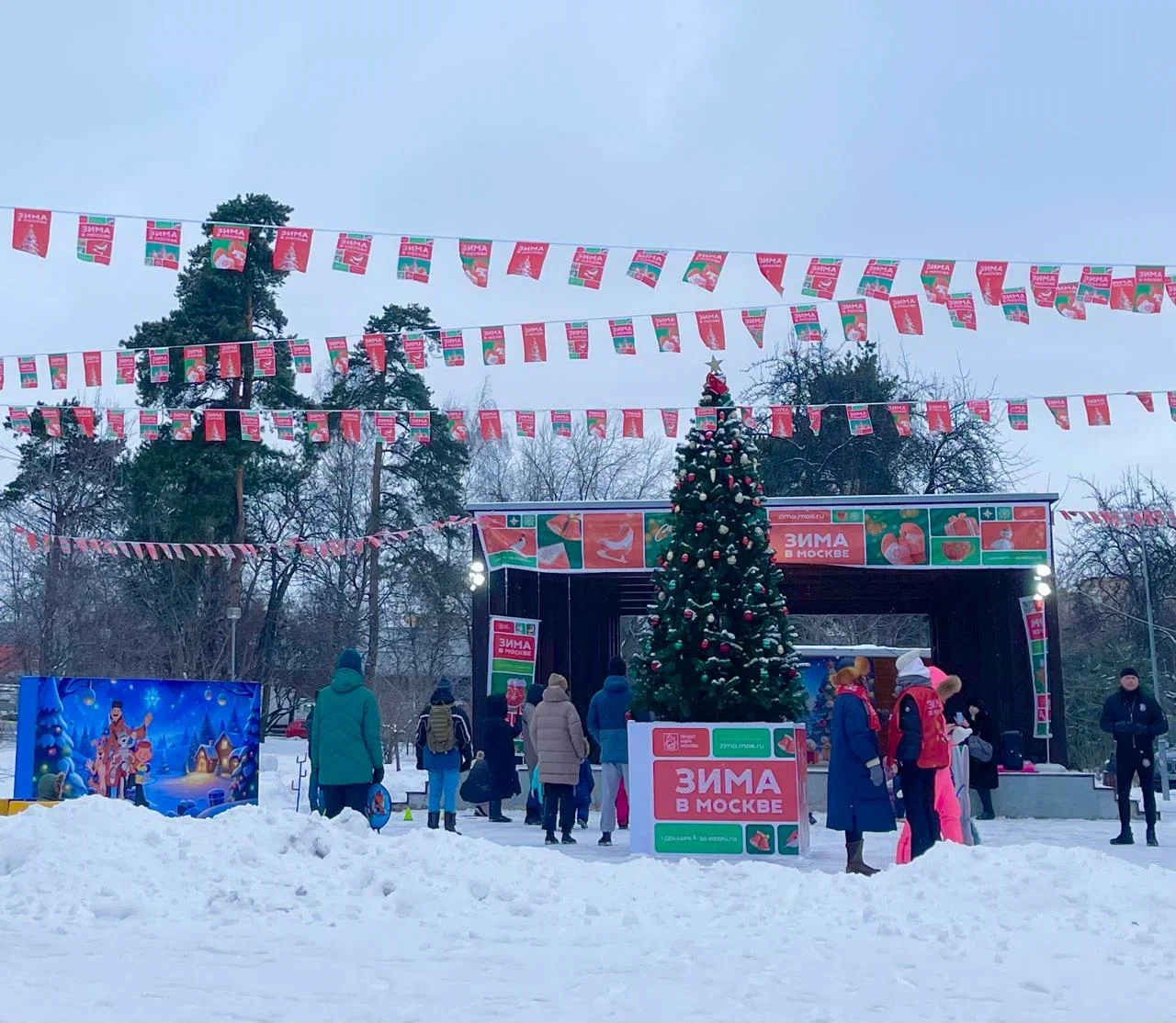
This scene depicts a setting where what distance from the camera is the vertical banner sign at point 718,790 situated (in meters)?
10.7

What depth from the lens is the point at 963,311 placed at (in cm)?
1373

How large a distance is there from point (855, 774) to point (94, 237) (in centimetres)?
829

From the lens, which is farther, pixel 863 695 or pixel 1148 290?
pixel 1148 290

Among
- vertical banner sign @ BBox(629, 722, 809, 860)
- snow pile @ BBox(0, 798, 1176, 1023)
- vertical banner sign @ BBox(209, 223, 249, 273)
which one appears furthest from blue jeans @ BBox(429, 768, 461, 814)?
vertical banner sign @ BBox(209, 223, 249, 273)

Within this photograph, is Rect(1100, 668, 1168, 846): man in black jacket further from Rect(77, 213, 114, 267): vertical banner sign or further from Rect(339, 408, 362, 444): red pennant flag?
Rect(339, 408, 362, 444): red pennant flag

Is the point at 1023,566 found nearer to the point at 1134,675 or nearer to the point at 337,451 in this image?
the point at 1134,675

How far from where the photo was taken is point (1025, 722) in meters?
19.3

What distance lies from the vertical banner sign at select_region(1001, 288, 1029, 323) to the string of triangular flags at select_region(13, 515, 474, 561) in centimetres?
882

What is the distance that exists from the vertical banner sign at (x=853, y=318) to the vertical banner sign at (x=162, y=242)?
22.4 ft

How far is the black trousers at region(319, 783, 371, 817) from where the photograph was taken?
31.9 ft

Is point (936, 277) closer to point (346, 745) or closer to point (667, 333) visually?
point (667, 333)

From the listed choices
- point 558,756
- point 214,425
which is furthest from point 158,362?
point 558,756

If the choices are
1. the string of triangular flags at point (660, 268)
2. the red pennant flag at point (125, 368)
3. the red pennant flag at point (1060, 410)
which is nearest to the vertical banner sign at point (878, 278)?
the string of triangular flags at point (660, 268)

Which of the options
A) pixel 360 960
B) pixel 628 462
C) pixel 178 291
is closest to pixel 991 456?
pixel 628 462
